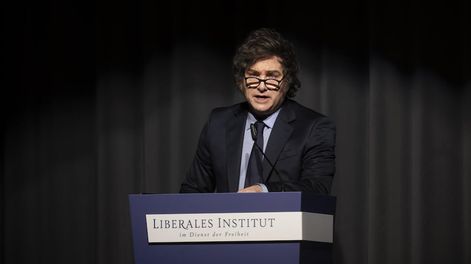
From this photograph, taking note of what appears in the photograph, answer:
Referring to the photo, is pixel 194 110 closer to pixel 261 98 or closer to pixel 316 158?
pixel 261 98

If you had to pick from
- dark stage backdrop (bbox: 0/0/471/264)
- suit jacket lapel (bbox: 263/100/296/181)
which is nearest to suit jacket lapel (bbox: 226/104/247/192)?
suit jacket lapel (bbox: 263/100/296/181)

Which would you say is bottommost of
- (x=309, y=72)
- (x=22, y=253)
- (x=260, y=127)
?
(x=22, y=253)

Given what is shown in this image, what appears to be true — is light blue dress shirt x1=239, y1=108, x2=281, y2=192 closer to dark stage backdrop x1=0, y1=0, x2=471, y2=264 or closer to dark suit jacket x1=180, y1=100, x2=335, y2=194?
dark suit jacket x1=180, y1=100, x2=335, y2=194

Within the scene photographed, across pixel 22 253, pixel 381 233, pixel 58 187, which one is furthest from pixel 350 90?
pixel 22 253

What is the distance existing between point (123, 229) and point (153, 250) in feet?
5.75

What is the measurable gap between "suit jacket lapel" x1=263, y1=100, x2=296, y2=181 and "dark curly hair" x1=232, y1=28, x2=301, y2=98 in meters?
0.12

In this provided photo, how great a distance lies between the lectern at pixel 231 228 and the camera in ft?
7.25

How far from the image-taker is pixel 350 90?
3.72m

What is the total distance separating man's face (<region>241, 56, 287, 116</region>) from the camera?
9.40 ft

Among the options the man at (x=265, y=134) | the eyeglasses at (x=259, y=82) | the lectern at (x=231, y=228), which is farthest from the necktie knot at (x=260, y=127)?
the lectern at (x=231, y=228)

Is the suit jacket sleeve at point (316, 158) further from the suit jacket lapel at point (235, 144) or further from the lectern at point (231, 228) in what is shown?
the lectern at point (231, 228)

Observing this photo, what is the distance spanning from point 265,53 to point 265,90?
0.45 ft

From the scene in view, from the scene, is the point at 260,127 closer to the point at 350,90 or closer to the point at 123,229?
the point at 350,90

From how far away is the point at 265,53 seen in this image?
2912 mm
